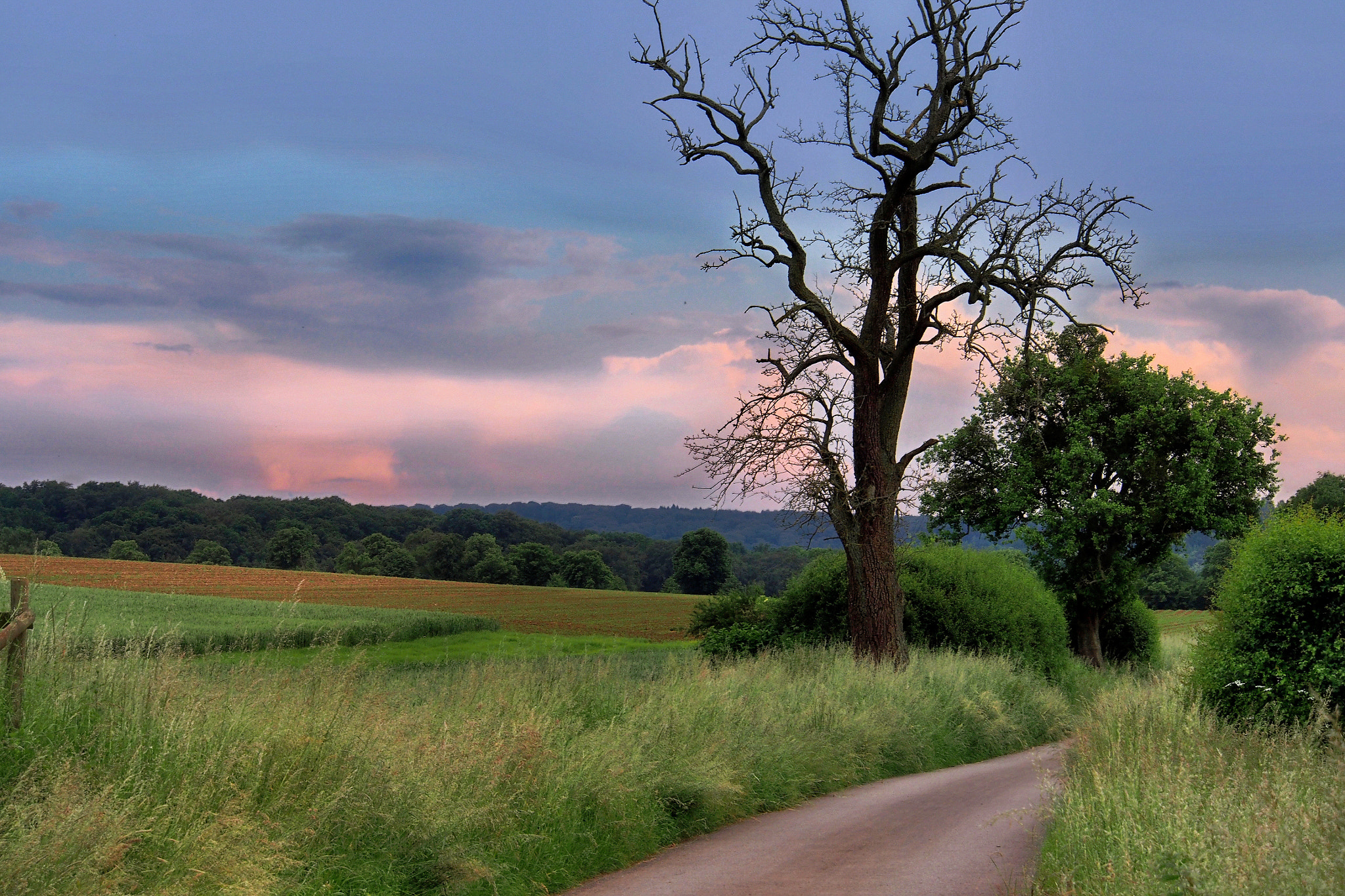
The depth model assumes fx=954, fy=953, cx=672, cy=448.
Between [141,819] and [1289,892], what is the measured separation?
21.3ft

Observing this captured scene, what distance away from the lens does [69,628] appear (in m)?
7.87

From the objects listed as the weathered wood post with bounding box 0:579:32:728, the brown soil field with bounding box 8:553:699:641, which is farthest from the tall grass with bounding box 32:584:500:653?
the weathered wood post with bounding box 0:579:32:728

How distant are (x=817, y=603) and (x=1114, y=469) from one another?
41.3 feet

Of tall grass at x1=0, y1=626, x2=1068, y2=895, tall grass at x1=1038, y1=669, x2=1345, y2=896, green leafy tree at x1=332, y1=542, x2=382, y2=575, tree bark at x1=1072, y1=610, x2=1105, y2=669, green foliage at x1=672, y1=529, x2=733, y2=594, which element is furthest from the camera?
green leafy tree at x1=332, y1=542, x2=382, y2=575

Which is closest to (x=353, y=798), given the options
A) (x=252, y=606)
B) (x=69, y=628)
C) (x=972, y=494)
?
(x=69, y=628)

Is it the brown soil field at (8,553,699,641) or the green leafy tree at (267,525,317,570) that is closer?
the brown soil field at (8,553,699,641)

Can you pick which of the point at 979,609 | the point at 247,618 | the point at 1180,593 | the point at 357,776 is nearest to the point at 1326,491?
the point at 1180,593

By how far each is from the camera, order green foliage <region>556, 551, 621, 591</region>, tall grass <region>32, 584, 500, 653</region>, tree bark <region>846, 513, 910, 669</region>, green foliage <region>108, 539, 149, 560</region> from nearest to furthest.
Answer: tree bark <region>846, 513, 910, 669</region> < tall grass <region>32, 584, 500, 653</region> < green foliage <region>108, 539, 149, 560</region> < green foliage <region>556, 551, 621, 591</region>

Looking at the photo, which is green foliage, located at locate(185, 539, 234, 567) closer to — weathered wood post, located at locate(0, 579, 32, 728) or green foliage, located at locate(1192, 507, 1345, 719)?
weathered wood post, located at locate(0, 579, 32, 728)

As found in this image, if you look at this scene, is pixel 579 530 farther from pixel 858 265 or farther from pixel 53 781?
pixel 53 781

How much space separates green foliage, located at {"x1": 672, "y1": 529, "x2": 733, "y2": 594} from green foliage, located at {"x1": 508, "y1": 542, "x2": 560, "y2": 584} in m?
13.2

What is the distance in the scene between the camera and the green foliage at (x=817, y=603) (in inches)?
967

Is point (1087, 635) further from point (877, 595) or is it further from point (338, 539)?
point (338, 539)

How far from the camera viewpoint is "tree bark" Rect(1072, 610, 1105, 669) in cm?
3394
